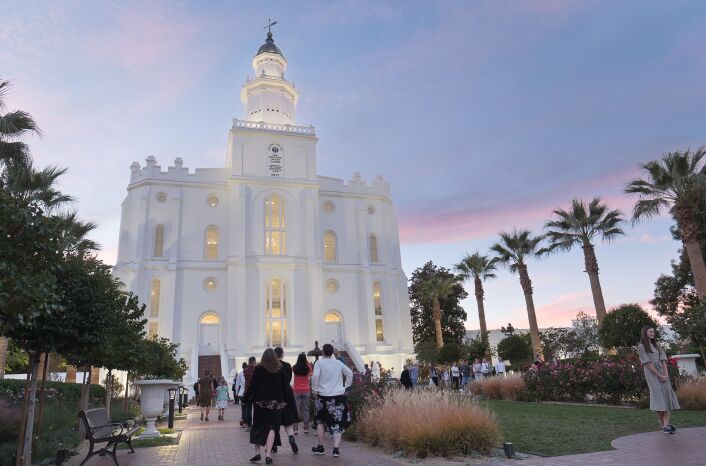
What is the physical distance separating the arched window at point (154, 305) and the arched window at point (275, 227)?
7411 millimetres

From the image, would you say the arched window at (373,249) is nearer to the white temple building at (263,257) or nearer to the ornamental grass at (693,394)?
the white temple building at (263,257)

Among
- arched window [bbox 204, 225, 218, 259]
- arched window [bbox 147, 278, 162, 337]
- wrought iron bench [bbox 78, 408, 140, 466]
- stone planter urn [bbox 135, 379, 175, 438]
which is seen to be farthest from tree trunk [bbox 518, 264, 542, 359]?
wrought iron bench [bbox 78, 408, 140, 466]

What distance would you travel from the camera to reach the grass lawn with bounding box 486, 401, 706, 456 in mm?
7637

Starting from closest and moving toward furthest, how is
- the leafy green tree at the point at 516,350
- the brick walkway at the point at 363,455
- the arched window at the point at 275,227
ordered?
the brick walkway at the point at 363,455 → the leafy green tree at the point at 516,350 → the arched window at the point at 275,227

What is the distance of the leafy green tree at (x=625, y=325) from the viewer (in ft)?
63.3

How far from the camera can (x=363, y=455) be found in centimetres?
777

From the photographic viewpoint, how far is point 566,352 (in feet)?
116

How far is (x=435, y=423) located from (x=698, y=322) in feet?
45.7

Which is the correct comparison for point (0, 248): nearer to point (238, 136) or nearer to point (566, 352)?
point (238, 136)

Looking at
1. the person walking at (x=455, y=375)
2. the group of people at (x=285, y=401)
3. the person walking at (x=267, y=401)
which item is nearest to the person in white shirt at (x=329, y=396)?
the group of people at (x=285, y=401)

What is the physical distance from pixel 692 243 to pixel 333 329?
22.2 meters

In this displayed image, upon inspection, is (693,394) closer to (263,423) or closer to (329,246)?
(263,423)

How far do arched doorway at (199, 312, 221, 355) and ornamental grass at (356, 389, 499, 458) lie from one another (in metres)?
25.3

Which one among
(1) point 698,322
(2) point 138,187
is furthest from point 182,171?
(1) point 698,322
